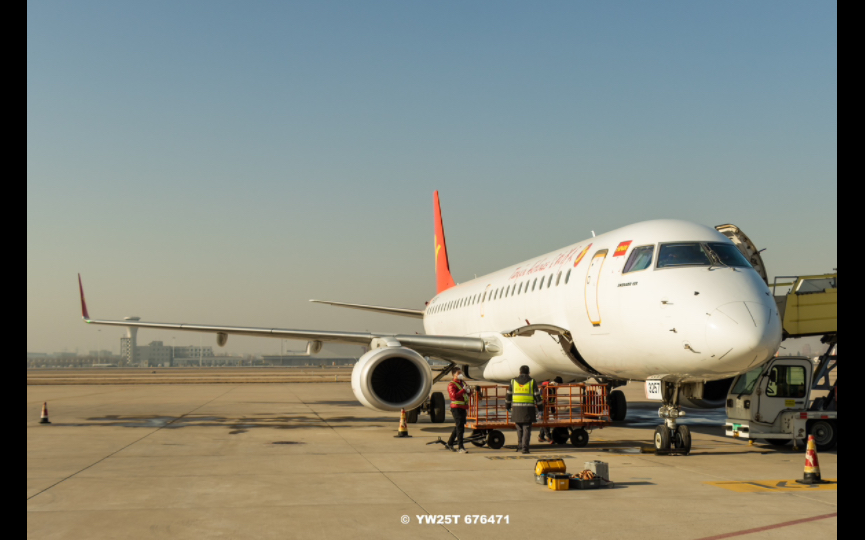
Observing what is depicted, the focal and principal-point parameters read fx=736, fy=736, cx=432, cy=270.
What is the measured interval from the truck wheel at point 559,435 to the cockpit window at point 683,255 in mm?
4124

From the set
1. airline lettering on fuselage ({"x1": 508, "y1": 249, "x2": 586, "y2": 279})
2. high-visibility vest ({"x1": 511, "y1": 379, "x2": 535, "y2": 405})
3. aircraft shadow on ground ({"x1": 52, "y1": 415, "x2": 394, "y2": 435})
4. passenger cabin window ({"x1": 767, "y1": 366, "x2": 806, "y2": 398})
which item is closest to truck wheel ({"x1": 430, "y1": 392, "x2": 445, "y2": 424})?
aircraft shadow on ground ({"x1": 52, "y1": 415, "x2": 394, "y2": 435})

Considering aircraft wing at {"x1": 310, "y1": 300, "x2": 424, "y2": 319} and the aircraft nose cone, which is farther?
aircraft wing at {"x1": 310, "y1": 300, "x2": 424, "y2": 319}

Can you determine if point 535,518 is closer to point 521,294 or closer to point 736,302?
point 736,302

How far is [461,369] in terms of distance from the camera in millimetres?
20797

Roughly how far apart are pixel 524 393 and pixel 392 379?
4.27 meters

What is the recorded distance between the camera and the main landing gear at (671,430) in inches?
480

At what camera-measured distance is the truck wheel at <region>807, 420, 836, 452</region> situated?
13.4m

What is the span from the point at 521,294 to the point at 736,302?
252 inches

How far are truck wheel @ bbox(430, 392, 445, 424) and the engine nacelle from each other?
10.7 ft

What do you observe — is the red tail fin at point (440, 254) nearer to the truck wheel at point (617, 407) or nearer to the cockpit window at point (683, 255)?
the truck wheel at point (617, 407)

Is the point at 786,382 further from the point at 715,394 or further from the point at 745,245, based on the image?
the point at 745,245

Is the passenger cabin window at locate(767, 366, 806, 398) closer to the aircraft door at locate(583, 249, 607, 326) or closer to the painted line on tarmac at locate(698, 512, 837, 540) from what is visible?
the aircraft door at locate(583, 249, 607, 326)

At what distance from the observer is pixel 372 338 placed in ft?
60.7
